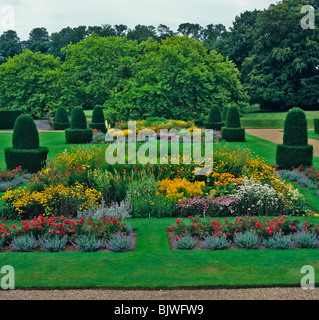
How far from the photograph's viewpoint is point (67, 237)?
7.48 metres

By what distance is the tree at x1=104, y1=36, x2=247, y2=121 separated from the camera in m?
36.2

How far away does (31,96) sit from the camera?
144 ft

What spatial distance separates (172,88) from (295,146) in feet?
79.6

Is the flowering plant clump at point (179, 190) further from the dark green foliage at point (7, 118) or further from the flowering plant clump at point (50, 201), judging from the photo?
the dark green foliage at point (7, 118)

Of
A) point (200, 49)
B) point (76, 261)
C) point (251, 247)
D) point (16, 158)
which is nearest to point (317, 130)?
point (200, 49)

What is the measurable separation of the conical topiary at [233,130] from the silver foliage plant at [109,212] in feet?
55.3

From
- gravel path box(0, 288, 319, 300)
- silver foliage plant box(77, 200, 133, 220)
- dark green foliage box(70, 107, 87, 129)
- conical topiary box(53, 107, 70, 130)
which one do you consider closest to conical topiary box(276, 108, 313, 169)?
silver foliage plant box(77, 200, 133, 220)

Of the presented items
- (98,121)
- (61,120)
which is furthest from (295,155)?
(61,120)

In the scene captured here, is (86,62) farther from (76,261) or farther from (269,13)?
(76,261)

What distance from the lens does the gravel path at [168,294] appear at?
5.33m

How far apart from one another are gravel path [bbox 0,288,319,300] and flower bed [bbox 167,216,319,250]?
1.62m

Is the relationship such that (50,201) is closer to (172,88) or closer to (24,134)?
(24,134)

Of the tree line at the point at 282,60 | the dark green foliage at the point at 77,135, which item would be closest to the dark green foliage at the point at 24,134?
the dark green foliage at the point at 77,135

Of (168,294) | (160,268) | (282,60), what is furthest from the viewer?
(282,60)
